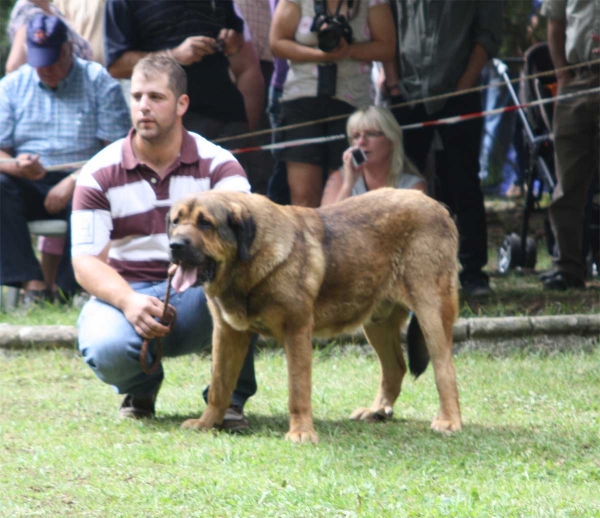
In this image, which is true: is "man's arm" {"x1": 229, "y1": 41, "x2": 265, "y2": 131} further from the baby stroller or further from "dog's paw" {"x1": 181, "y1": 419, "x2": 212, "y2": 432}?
"dog's paw" {"x1": 181, "y1": 419, "x2": 212, "y2": 432}

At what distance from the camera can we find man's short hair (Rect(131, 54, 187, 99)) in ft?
16.9

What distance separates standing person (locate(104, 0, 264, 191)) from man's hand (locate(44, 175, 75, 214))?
41.0 inches

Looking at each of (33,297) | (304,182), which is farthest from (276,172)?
(33,297)

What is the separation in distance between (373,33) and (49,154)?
264 centimetres

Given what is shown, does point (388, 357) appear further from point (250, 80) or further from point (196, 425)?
point (250, 80)

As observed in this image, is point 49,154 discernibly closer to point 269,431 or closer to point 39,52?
point 39,52

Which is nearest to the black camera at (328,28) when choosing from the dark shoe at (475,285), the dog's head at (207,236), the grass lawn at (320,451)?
the dark shoe at (475,285)

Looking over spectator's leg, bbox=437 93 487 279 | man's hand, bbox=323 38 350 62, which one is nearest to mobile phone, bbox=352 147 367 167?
man's hand, bbox=323 38 350 62

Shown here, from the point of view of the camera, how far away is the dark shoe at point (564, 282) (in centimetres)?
832

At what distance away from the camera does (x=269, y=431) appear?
502cm

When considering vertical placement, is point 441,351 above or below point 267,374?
above

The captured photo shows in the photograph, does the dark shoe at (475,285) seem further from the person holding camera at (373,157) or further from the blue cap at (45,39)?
the blue cap at (45,39)

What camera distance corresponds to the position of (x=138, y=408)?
5406 millimetres

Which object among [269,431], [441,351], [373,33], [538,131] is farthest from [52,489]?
[538,131]
